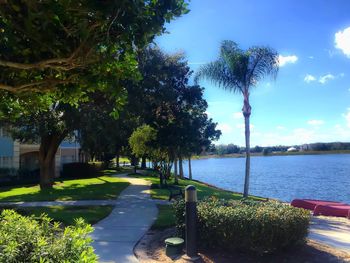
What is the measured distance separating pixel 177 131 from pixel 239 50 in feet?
27.1

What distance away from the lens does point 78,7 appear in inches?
157

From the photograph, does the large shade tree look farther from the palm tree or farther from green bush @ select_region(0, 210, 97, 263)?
the palm tree

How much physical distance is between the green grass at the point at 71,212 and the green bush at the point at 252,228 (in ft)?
16.8

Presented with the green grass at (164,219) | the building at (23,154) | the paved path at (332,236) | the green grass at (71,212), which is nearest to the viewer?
the paved path at (332,236)

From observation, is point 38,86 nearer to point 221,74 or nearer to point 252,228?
point 252,228

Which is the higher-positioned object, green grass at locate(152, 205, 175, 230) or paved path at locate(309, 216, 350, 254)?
green grass at locate(152, 205, 175, 230)

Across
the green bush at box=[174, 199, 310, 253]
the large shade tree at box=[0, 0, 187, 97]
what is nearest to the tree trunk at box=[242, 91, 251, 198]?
the green bush at box=[174, 199, 310, 253]

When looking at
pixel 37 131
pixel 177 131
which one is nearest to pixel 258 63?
pixel 177 131

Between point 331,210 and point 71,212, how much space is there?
9912mm

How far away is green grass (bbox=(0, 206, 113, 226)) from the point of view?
1247 cm

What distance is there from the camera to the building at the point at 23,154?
37.6m

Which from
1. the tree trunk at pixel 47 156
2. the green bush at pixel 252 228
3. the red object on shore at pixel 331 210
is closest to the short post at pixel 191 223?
the green bush at pixel 252 228

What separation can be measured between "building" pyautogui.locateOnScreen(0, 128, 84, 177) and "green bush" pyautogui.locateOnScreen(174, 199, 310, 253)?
26074 millimetres

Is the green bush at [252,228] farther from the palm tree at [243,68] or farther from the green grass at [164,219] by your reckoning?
the palm tree at [243,68]
